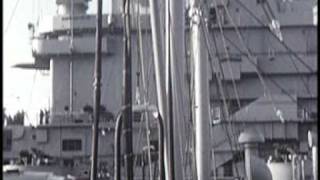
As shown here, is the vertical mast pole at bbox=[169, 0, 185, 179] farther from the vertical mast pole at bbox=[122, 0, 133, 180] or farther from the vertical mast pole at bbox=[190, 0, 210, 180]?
the vertical mast pole at bbox=[190, 0, 210, 180]

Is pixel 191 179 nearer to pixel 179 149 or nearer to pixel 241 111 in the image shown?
pixel 179 149

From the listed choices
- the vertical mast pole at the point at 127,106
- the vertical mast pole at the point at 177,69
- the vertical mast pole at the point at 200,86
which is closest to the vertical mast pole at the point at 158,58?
the vertical mast pole at the point at 177,69

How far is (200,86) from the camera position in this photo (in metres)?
14.4

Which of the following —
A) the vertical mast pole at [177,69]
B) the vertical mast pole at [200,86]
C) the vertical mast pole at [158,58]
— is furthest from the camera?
the vertical mast pole at [200,86]

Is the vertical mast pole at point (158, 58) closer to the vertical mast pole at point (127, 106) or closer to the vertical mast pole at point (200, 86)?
the vertical mast pole at point (127, 106)

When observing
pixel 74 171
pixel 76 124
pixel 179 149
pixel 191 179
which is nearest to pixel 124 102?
pixel 179 149

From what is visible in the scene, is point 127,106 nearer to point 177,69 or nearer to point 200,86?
point 177,69

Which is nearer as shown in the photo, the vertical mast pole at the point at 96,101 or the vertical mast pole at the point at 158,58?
the vertical mast pole at the point at 96,101

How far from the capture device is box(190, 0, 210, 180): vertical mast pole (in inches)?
534

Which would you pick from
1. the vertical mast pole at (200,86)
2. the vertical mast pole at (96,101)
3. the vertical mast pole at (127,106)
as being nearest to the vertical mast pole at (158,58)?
the vertical mast pole at (127,106)

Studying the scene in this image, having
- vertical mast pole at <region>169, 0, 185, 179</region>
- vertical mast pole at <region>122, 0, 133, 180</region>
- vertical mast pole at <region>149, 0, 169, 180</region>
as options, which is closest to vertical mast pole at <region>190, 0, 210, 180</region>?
vertical mast pole at <region>169, 0, 185, 179</region>

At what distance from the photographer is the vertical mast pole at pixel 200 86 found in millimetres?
13570

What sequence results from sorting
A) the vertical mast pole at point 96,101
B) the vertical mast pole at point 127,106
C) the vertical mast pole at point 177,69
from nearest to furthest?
the vertical mast pole at point 127,106, the vertical mast pole at point 96,101, the vertical mast pole at point 177,69

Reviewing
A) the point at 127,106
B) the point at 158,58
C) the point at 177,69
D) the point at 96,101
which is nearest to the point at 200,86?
the point at 177,69
